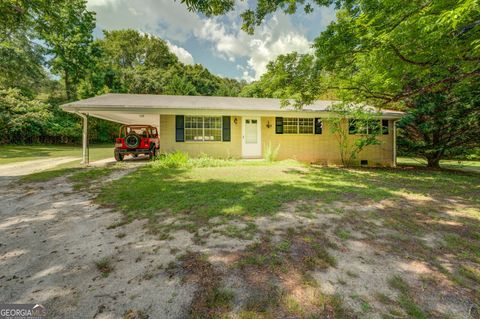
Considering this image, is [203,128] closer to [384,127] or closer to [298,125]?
[298,125]

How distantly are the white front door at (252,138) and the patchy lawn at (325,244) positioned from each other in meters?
5.62

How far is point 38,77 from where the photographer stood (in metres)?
23.9

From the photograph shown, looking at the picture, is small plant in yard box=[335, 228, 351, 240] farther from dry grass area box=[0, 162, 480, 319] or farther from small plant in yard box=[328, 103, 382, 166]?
small plant in yard box=[328, 103, 382, 166]

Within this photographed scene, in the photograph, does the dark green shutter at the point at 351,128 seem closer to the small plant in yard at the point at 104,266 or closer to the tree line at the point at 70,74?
the small plant in yard at the point at 104,266

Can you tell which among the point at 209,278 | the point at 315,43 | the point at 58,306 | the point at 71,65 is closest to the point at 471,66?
the point at 315,43

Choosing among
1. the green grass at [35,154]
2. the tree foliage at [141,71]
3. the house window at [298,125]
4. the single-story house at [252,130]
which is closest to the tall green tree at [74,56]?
the tree foliage at [141,71]

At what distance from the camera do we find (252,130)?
1134cm

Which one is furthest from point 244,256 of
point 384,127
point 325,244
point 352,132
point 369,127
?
A: point 384,127

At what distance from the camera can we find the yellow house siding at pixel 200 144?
10500mm

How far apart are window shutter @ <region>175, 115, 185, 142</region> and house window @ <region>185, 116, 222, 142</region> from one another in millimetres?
169

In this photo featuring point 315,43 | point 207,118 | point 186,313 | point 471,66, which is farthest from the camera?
point 207,118

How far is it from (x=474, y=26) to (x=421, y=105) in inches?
285

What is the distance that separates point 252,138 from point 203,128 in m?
2.63

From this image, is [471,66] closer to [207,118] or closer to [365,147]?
[365,147]
